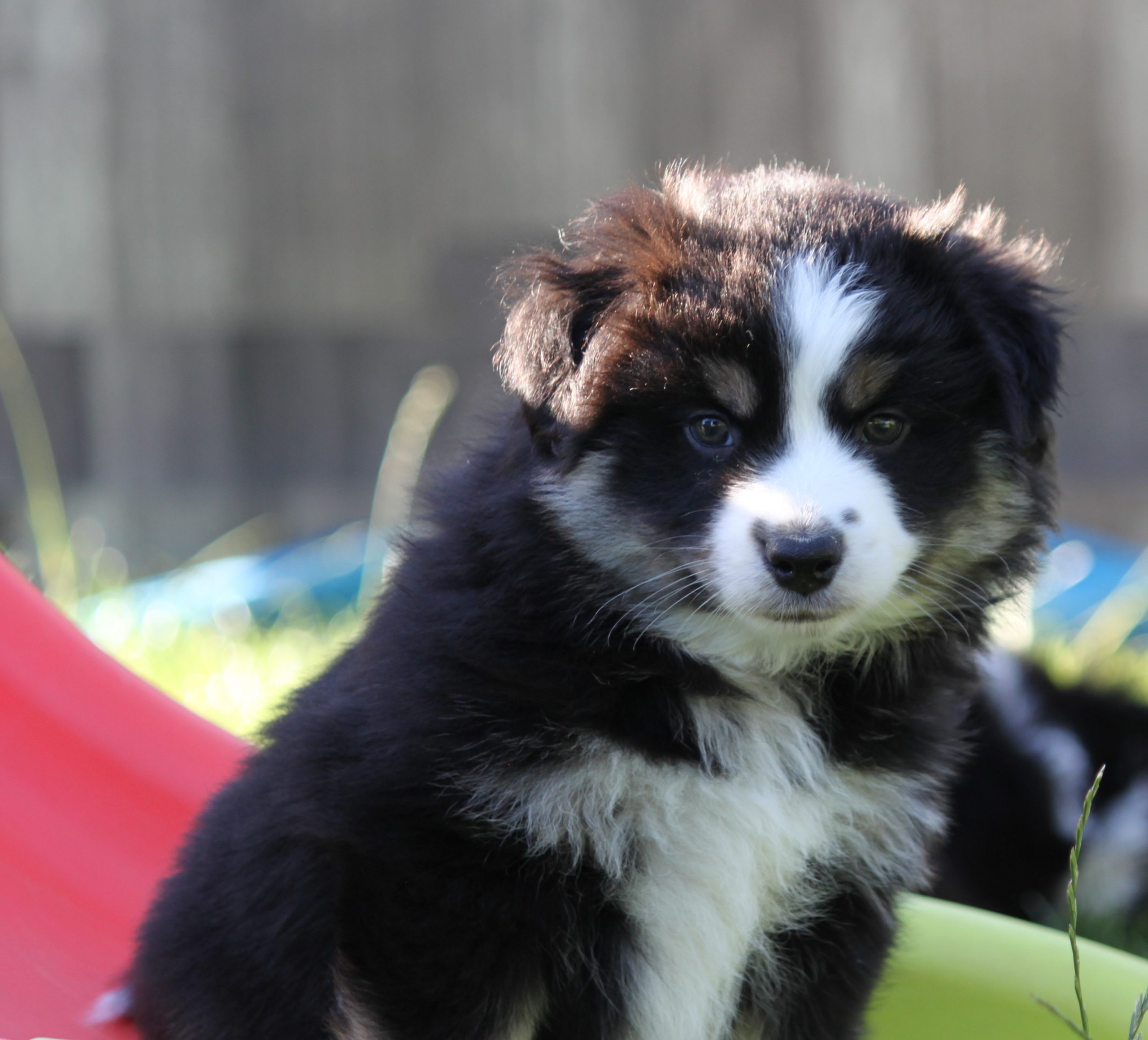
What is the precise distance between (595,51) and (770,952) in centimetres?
536

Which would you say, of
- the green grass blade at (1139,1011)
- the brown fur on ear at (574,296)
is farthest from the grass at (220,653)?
the green grass blade at (1139,1011)

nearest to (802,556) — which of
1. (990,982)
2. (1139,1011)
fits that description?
(1139,1011)

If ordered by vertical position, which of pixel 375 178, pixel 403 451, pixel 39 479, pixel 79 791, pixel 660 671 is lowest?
pixel 39 479

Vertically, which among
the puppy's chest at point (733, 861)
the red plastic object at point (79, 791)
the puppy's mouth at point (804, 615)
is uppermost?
the puppy's mouth at point (804, 615)

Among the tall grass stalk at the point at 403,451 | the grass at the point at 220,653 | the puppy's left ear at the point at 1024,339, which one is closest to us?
the puppy's left ear at the point at 1024,339

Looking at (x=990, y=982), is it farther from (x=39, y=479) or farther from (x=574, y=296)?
(x=39, y=479)

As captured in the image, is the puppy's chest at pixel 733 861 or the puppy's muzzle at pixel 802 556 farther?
the puppy's chest at pixel 733 861

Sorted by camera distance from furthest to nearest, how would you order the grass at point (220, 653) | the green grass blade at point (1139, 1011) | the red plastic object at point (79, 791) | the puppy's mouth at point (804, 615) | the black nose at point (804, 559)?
the grass at point (220, 653), the red plastic object at point (79, 791), the puppy's mouth at point (804, 615), the black nose at point (804, 559), the green grass blade at point (1139, 1011)

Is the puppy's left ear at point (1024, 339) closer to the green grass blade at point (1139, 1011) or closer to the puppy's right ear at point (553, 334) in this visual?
the puppy's right ear at point (553, 334)

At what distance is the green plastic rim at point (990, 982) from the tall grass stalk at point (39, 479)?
3386mm

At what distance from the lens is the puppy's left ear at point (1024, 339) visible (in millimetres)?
2217

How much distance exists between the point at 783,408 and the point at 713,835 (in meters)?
0.69

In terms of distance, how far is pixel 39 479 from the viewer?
559 cm

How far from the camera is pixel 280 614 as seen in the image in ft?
19.1
